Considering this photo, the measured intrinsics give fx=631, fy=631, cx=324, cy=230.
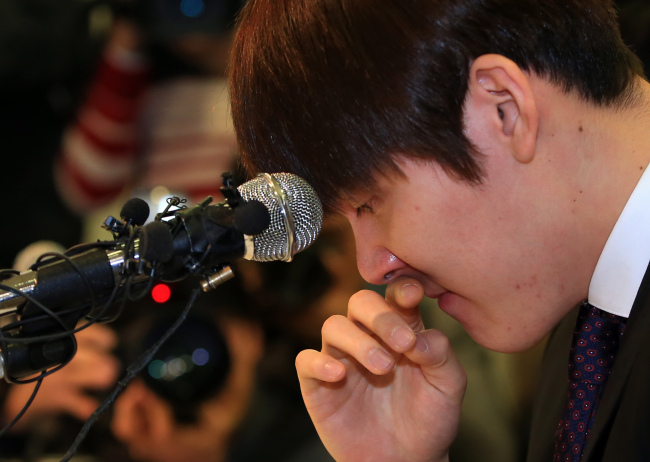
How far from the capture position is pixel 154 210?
2.55 m

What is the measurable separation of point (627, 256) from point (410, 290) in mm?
363

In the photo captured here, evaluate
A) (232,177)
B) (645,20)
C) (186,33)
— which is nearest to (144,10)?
(186,33)

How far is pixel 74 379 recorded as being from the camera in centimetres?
214

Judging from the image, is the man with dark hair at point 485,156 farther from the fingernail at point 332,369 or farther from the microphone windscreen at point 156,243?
the microphone windscreen at point 156,243

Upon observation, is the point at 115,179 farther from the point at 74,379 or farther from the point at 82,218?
the point at 74,379

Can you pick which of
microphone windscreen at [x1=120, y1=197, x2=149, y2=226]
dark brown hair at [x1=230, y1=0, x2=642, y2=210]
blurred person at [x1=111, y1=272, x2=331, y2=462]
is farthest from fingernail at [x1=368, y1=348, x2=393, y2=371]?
blurred person at [x1=111, y1=272, x2=331, y2=462]

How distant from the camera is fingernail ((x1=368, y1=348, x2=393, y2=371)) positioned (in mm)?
1111

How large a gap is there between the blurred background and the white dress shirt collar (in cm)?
58

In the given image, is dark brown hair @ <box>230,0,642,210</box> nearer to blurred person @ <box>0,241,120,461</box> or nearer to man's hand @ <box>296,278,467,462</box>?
man's hand @ <box>296,278,467,462</box>

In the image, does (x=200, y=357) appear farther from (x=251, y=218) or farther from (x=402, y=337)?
(x=251, y=218)

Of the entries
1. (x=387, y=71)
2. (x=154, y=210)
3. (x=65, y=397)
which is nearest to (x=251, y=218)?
(x=387, y=71)

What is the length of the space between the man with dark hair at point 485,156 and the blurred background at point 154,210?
40 cm

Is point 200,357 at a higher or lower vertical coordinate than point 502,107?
lower

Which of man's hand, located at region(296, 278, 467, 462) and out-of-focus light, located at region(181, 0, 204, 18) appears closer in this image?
man's hand, located at region(296, 278, 467, 462)
